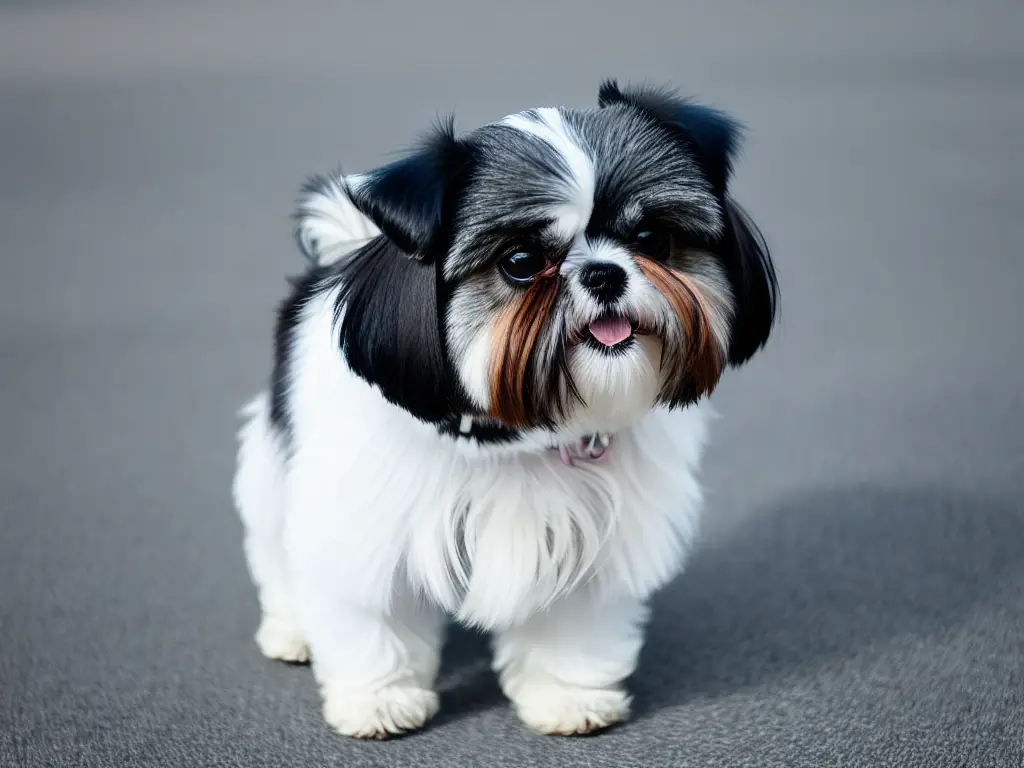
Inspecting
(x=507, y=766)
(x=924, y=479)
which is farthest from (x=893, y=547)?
(x=507, y=766)

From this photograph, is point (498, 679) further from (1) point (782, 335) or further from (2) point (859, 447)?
(1) point (782, 335)

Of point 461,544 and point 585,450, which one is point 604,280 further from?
point 461,544

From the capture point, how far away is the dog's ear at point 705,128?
5.36ft

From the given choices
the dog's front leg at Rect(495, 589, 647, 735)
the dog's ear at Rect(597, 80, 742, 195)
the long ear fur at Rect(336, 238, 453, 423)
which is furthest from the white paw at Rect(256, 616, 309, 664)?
the dog's ear at Rect(597, 80, 742, 195)

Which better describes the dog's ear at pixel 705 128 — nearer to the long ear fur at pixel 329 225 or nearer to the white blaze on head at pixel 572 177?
the white blaze on head at pixel 572 177

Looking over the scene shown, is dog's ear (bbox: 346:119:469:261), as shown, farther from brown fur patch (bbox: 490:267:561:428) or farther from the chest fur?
the chest fur

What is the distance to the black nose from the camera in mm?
1537

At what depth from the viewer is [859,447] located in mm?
3033

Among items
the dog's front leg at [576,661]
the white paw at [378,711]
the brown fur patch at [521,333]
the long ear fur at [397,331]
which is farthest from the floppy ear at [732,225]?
the white paw at [378,711]

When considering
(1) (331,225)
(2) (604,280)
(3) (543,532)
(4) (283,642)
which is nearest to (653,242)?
(2) (604,280)

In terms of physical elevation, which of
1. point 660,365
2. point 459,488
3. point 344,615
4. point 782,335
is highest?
point 660,365

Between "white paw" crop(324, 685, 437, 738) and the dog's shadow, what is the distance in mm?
81

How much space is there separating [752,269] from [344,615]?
0.75 metres

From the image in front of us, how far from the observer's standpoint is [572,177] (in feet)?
5.02
